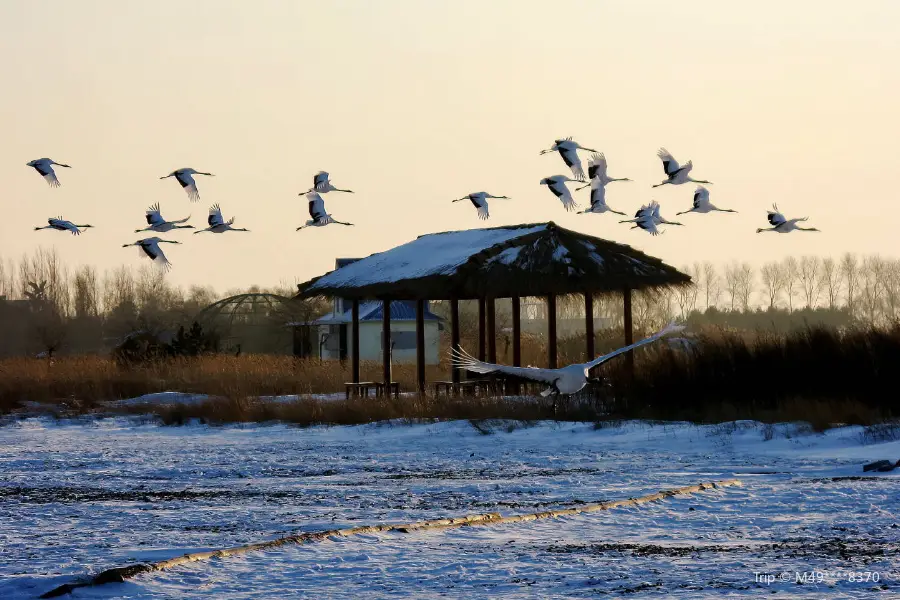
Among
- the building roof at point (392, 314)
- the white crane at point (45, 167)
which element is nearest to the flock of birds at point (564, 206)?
the white crane at point (45, 167)

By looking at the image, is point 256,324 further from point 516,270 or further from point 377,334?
point 516,270

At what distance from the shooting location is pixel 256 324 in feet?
213

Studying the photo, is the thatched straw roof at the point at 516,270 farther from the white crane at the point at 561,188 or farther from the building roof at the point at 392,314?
Result: the building roof at the point at 392,314

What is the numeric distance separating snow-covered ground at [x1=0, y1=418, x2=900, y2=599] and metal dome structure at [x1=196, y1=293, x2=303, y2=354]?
40462 millimetres

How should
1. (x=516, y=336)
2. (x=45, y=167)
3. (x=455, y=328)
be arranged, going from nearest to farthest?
(x=45, y=167), (x=455, y=328), (x=516, y=336)

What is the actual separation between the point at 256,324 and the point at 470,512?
53.0 metres

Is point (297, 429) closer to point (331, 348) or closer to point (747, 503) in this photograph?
point (747, 503)

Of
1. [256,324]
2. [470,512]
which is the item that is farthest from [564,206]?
[256,324]

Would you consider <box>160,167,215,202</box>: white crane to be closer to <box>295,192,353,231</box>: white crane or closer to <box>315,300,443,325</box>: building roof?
<box>295,192,353,231</box>: white crane

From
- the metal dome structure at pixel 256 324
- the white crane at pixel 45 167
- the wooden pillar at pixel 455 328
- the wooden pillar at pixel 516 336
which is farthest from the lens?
the metal dome structure at pixel 256 324

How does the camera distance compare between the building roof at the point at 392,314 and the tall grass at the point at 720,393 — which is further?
the building roof at the point at 392,314

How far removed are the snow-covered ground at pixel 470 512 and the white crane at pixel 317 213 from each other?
484cm

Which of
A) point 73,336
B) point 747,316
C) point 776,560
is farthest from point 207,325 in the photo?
point 776,560

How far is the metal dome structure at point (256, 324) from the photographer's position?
62969 mm
